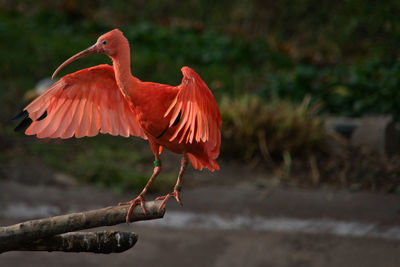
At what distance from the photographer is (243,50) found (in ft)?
36.7

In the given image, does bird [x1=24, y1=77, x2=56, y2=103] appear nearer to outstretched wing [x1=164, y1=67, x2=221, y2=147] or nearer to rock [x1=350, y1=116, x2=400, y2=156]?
rock [x1=350, y1=116, x2=400, y2=156]

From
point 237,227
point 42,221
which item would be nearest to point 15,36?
point 237,227

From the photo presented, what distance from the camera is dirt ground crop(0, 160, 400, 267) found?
5.02 m

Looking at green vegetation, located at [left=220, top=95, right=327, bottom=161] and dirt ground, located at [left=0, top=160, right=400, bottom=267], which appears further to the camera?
green vegetation, located at [left=220, top=95, right=327, bottom=161]

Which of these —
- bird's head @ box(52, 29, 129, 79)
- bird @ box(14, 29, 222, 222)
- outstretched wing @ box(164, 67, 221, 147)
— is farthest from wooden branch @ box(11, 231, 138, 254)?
bird's head @ box(52, 29, 129, 79)

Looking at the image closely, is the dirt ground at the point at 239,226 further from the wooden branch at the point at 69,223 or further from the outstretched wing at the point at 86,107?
the outstretched wing at the point at 86,107

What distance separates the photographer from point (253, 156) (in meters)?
7.14

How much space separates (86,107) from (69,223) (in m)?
0.45

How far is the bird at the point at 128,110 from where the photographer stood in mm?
1748

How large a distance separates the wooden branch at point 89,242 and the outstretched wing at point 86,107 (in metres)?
0.51

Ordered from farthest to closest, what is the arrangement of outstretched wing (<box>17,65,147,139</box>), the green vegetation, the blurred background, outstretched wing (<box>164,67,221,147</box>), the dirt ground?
the green vegetation → the blurred background → the dirt ground → outstretched wing (<box>17,65,147,139</box>) → outstretched wing (<box>164,67,221,147</box>)

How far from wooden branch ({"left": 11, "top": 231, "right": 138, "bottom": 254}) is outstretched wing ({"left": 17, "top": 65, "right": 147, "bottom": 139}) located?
51 centimetres

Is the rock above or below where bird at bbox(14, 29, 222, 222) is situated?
below

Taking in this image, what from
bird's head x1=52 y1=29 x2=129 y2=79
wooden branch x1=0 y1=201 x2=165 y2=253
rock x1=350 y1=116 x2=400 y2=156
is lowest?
rock x1=350 y1=116 x2=400 y2=156
